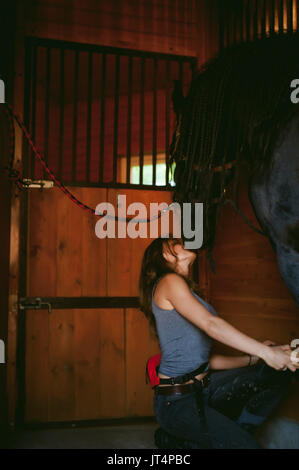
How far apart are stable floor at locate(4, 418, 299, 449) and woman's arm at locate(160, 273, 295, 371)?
1.02 m

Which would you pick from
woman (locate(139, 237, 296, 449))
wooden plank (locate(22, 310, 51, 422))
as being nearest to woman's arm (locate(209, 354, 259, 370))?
woman (locate(139, 237, 296, 449))

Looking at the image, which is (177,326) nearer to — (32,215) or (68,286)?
(68,286)

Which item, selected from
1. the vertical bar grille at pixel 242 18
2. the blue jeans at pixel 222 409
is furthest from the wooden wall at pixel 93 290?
the blue jeans at pixel 222 409

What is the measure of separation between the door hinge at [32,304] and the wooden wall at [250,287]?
1.11 m

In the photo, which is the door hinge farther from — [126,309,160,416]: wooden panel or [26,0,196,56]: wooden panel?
[26,0,196,56]: wooden panel

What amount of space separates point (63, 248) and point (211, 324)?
1.48m

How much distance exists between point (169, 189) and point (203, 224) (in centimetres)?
129

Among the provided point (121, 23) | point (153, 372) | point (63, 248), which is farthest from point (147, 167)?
point (153, 372)

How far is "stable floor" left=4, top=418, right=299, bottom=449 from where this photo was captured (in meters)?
2.38

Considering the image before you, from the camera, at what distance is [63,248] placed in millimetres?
2938

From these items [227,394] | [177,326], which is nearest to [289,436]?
[227,394]

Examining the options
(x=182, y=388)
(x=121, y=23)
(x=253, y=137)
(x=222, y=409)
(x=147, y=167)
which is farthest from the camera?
(x=147, y=167)

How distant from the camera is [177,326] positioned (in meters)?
1.87

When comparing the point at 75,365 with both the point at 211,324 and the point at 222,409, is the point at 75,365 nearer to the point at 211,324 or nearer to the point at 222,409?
the point at 222,409
